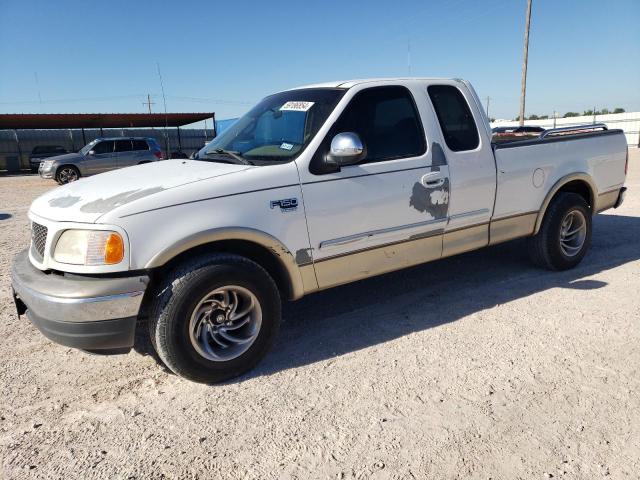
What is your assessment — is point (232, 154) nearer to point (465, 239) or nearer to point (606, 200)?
point (465, 239)

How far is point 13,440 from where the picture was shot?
2.61m

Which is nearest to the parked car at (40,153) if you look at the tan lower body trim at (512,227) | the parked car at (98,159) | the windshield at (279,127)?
the parked car at (98,159)

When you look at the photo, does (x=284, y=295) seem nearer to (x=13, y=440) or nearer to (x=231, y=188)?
(x=231, y=188)

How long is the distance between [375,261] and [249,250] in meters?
1.00

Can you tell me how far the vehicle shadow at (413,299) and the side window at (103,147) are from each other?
16.0m

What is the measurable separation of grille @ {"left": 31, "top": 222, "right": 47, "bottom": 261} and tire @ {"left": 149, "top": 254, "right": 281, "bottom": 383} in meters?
0.82

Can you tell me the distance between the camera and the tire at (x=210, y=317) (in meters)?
2.92

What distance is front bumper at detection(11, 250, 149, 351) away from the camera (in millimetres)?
2744

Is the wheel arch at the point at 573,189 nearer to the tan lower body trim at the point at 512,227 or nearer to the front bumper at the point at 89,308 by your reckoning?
the tan lower body trim at the point at 512,227

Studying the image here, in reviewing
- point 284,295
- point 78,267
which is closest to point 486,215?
point 284,295

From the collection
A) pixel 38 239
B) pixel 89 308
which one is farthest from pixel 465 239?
pixel 38 239

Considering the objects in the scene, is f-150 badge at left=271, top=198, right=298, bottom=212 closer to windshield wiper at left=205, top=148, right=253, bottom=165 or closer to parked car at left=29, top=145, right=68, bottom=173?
windshield wiper at left=205, top=148, right=253, bottom=165

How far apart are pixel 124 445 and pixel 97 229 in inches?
46.3

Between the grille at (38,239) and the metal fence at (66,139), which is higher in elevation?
the grille at (38,239)
